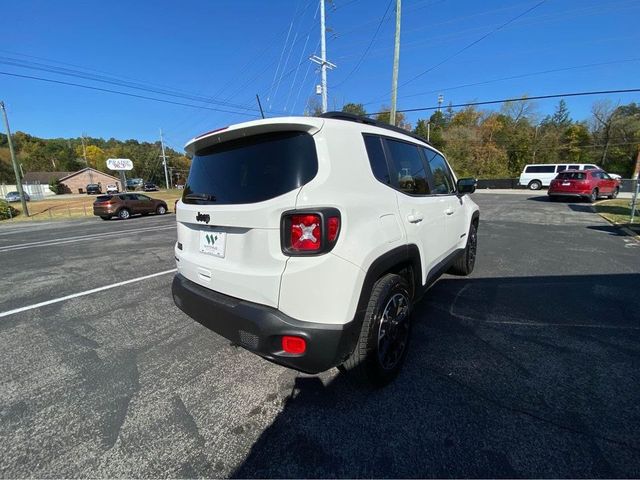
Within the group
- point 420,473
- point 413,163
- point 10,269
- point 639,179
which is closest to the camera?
point 420,473

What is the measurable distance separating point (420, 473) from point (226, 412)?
1.29 m

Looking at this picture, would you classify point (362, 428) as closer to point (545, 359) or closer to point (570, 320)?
point (545, 359)

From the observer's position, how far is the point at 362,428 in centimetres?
194

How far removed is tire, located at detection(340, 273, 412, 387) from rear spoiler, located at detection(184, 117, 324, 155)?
3.92ft

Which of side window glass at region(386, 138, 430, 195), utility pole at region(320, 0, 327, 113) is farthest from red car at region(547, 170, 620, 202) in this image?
side window glass at region(386, 138, 430, 195)

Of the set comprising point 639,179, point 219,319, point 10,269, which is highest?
point 639,179

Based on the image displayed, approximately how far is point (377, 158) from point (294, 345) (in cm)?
149

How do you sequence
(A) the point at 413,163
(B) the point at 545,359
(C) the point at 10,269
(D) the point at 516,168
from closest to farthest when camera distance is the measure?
(B) the point at 545,359 < (A) the point at 413,163 < (C) the point at 10,269 < (D) the point at 516,168

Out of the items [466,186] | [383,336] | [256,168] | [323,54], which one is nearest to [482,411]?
[383,336]

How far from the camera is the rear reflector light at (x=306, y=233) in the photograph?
1.78m

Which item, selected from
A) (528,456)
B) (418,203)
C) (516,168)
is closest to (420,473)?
(528,456)

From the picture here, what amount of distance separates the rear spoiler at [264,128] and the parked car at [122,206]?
19.4 meters

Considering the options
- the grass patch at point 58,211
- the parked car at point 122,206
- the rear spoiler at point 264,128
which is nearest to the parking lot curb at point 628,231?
the rear spoiler at point 264,128

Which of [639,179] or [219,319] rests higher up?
[639,179]
